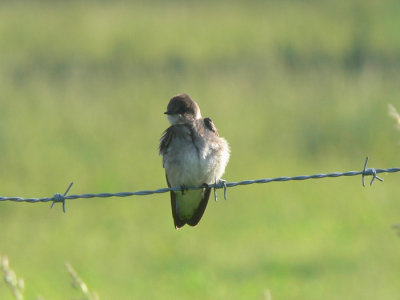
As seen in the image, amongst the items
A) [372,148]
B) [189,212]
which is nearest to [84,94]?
[372,148]

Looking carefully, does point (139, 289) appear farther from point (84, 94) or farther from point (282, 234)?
point (84, 94)

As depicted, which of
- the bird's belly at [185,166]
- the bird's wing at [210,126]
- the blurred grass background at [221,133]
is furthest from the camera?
the blurred grass background at [221,133]

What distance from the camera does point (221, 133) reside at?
12.9 meters

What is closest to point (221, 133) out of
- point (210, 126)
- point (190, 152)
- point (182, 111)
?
point (182, 111)

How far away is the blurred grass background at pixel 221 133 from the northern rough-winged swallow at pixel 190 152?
2615 millimetres

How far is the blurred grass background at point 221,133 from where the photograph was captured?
9719mm

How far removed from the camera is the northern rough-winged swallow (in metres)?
6.59

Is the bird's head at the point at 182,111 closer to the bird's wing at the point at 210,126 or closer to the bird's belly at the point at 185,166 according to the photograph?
the bird's wing at the point at 210,126

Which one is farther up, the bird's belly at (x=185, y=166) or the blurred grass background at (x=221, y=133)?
the bird's belly at (x=185, y=166)

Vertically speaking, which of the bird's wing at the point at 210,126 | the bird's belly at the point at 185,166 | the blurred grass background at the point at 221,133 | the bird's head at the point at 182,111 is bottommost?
the blurred grass background at the point at 221,133

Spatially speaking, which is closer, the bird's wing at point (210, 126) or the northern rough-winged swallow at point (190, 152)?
the northern rough-winged swallow at point (190, 152)

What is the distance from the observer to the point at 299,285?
938 centimetres

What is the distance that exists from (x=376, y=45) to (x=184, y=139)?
1083cm

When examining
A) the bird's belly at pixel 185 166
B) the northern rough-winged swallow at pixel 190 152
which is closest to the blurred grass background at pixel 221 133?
the northern rough-winged swallow at pixel 190 152
